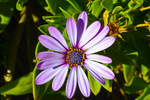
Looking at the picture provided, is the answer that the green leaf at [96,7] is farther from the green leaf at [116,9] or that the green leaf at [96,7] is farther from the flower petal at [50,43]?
the flower petal at [50,43]

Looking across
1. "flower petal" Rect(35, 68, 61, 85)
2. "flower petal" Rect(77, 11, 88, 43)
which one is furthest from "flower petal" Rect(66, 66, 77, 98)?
"flower petal" Rect(77, 11, 88, 43)

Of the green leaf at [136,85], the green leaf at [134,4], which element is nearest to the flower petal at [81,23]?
the green leaf at [134,4]

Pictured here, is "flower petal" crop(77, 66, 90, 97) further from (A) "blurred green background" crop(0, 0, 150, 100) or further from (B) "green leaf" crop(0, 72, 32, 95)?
(B) "green leaf" crop(0, 72, 32, 95)

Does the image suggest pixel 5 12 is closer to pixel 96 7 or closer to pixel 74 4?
pixel 74 4

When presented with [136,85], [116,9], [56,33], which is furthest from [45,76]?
[136,85]

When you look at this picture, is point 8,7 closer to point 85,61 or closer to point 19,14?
point 19,14

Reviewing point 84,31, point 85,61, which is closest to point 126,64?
point 85,61
